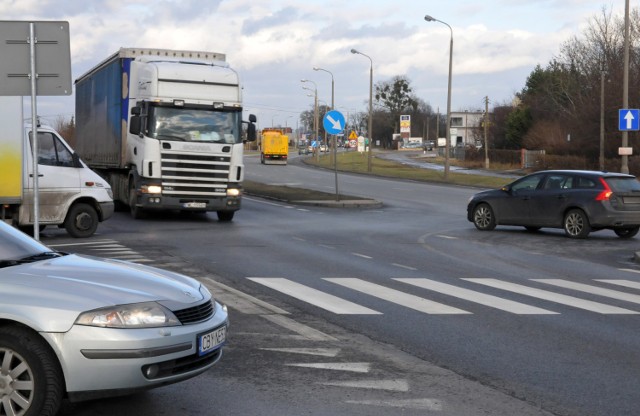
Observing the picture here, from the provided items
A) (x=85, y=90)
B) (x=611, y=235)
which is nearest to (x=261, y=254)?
(x=611, y=235)

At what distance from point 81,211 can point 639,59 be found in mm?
54708

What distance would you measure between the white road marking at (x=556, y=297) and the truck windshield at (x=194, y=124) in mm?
11194

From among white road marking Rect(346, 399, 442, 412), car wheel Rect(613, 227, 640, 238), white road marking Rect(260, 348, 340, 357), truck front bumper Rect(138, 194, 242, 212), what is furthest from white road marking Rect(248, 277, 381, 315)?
car wheel Rect(613, 227, 640, 238)

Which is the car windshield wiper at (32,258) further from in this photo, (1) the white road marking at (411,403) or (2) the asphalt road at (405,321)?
(1) the white road marking at (411,403)

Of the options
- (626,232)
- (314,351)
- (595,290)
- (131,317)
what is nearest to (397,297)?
(595,290)

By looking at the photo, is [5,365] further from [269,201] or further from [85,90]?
[269,201]

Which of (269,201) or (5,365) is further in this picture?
(269,201)

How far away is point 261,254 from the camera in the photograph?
16484 mm

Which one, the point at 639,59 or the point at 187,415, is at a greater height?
the point at 639,59

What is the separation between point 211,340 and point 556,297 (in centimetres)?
690

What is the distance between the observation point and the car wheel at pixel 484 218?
22875 millimetres

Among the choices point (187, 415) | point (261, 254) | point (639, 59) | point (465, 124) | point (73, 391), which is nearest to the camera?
point (73, 391)

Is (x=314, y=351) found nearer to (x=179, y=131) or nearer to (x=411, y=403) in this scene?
(x=411, y=403)

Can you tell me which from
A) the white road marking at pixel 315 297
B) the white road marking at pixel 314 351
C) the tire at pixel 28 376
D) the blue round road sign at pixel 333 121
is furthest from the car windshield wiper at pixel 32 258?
the blue round road sign at pixel 333 121
